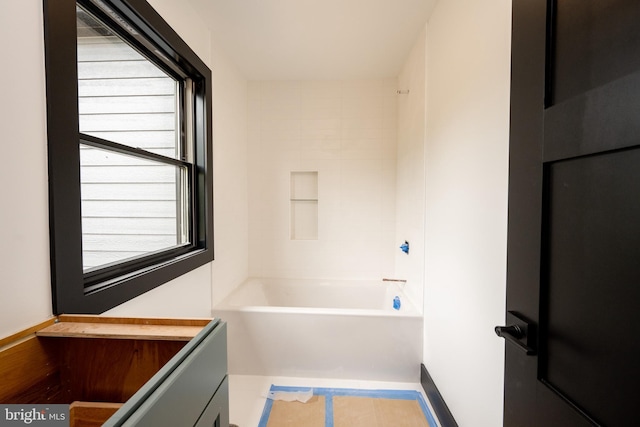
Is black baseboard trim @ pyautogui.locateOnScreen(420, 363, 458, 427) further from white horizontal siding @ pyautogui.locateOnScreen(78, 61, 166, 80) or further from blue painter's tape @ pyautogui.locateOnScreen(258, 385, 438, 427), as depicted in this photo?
white horizontal siding @ pyautogui.locateOnScreen(78, 61, 166, 80)

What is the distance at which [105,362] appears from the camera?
819mm

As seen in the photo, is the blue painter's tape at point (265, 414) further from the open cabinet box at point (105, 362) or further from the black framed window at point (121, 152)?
the black framed window at point (121, 152)

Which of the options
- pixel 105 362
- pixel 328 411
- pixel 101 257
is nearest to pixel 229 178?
pixel 101 257

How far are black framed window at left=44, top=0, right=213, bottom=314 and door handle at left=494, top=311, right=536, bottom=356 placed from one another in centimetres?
141

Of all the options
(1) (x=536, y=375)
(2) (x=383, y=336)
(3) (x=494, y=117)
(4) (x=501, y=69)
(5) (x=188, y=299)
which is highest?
(4) (x=501, y=69)

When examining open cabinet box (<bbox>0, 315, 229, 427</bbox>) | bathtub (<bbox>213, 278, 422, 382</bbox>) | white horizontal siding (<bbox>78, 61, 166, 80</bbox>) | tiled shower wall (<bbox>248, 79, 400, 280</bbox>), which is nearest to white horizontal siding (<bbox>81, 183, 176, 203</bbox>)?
white horizontal siding (<bbox>78, 61, 166, 80</bbox>)

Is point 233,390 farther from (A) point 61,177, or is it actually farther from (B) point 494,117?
(B) point 494,117

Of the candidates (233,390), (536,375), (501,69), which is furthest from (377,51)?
(233,390)

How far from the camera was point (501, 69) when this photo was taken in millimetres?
958

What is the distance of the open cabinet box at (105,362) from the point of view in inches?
27.3

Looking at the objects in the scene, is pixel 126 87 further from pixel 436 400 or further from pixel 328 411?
pixel 436 400

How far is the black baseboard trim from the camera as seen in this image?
139 cm

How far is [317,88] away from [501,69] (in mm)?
2004

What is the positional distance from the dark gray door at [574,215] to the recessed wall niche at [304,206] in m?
2.15
